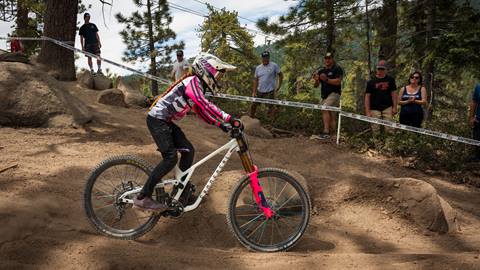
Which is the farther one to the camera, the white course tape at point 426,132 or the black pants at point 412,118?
the black pants at point 412,118

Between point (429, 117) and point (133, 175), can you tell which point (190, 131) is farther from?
point (429, 117)

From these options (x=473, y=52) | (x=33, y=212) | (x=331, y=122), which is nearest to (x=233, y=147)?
(x=33, y=212)

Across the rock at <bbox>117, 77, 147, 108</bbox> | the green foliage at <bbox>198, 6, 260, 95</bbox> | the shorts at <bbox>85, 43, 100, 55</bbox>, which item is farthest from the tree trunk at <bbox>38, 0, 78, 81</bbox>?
the green foliage at <bbox>198, 6, 260, 95</bbox>

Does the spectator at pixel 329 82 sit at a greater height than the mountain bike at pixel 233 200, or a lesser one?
greater

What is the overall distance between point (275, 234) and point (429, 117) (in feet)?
33.9

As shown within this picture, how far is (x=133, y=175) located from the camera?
196 inches

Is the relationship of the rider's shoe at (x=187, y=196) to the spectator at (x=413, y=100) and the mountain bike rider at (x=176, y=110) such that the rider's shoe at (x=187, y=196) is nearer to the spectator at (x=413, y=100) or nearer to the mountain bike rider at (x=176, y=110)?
the mountain bike rider at (x=176, y=110)

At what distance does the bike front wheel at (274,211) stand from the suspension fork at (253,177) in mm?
56

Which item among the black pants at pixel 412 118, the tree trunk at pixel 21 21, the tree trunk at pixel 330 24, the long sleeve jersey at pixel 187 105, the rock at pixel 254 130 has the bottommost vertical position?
the rock at pixel 254 130

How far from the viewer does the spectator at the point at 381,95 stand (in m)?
9.31

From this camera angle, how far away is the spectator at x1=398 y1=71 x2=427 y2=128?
8.93 m

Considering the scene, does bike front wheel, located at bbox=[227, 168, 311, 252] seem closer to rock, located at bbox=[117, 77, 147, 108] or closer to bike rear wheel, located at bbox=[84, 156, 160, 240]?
bike rear wheel, located at bbox=[84, 156, 160, 240]

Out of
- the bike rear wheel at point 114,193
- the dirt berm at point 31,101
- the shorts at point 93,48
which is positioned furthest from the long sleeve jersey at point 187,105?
the shorts at point 93,48

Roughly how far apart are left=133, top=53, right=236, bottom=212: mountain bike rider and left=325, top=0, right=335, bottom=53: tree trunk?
525 inches
